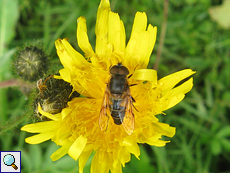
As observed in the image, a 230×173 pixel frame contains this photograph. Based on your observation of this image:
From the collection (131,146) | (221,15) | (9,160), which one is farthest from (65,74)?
(221,15)

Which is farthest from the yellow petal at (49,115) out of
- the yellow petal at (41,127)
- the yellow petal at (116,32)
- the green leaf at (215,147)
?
the green leaf at (215,147)

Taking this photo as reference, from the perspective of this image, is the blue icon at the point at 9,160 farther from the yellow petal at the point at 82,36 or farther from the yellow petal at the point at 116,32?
the yellow petal at the point at 116,32

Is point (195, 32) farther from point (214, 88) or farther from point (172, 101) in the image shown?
point (172, 101)

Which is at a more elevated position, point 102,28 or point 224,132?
point 102,28

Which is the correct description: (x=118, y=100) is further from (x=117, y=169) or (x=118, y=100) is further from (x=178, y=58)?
(x=178, y=58)

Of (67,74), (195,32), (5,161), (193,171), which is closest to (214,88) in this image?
(195,32)

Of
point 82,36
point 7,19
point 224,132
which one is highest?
point 7,19

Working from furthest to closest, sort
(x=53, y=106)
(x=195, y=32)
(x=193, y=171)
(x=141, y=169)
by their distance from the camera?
1. (x=195, y=32)
2. (x=193, y=171)
3. (x=141, y=169)
4. (x=53, y=106)

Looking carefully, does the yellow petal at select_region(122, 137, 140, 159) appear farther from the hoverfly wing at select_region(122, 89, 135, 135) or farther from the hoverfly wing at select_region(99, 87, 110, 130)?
A: the hoverfly wing at select_region(99, 87, 110, 130)
